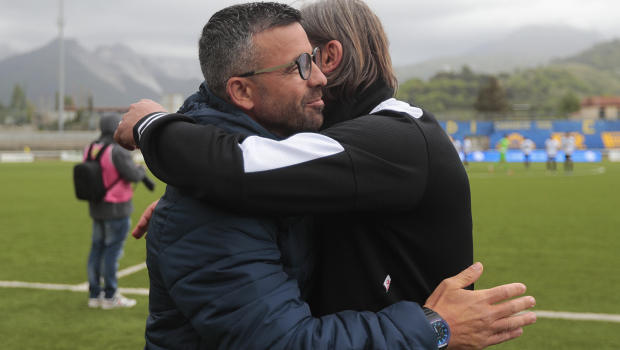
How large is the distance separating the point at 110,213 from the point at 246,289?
5022 millimetres

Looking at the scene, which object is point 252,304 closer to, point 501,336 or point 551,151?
point 501,336

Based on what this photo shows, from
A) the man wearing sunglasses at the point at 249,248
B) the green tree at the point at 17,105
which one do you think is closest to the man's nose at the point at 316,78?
the man wearing sunglasses at the point at 249,248

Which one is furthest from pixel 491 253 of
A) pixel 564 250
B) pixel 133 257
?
pixel 133 257

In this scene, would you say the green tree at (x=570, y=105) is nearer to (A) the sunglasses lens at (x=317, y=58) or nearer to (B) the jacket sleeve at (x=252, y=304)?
(A) the sunglasses lens at (x=317, y=58)

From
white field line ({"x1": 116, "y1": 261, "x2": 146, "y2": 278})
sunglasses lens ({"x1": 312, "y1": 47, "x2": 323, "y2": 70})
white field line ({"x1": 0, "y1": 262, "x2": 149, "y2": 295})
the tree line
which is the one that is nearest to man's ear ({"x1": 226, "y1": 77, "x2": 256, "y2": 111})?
sunglasses lens ({"x1": 312, "y1": 47, "x2": 323, "y2": 70})

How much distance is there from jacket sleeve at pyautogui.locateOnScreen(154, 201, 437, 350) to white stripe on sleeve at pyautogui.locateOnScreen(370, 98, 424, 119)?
1.91 ft

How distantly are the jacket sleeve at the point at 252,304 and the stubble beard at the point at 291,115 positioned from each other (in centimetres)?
42

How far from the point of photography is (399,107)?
1.72 m

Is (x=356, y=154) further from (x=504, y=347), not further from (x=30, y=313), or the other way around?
→ (x=30, y=313)

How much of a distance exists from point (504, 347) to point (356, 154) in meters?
3.71

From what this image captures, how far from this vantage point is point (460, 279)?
5.51 feet

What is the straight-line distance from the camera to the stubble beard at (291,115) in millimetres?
1745

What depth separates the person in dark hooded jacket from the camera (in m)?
5.91

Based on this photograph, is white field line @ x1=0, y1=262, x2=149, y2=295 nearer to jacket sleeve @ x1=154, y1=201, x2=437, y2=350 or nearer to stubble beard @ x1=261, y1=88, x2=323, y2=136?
stubble beard @ x1=261, y1=88, x2=323, y2=136
